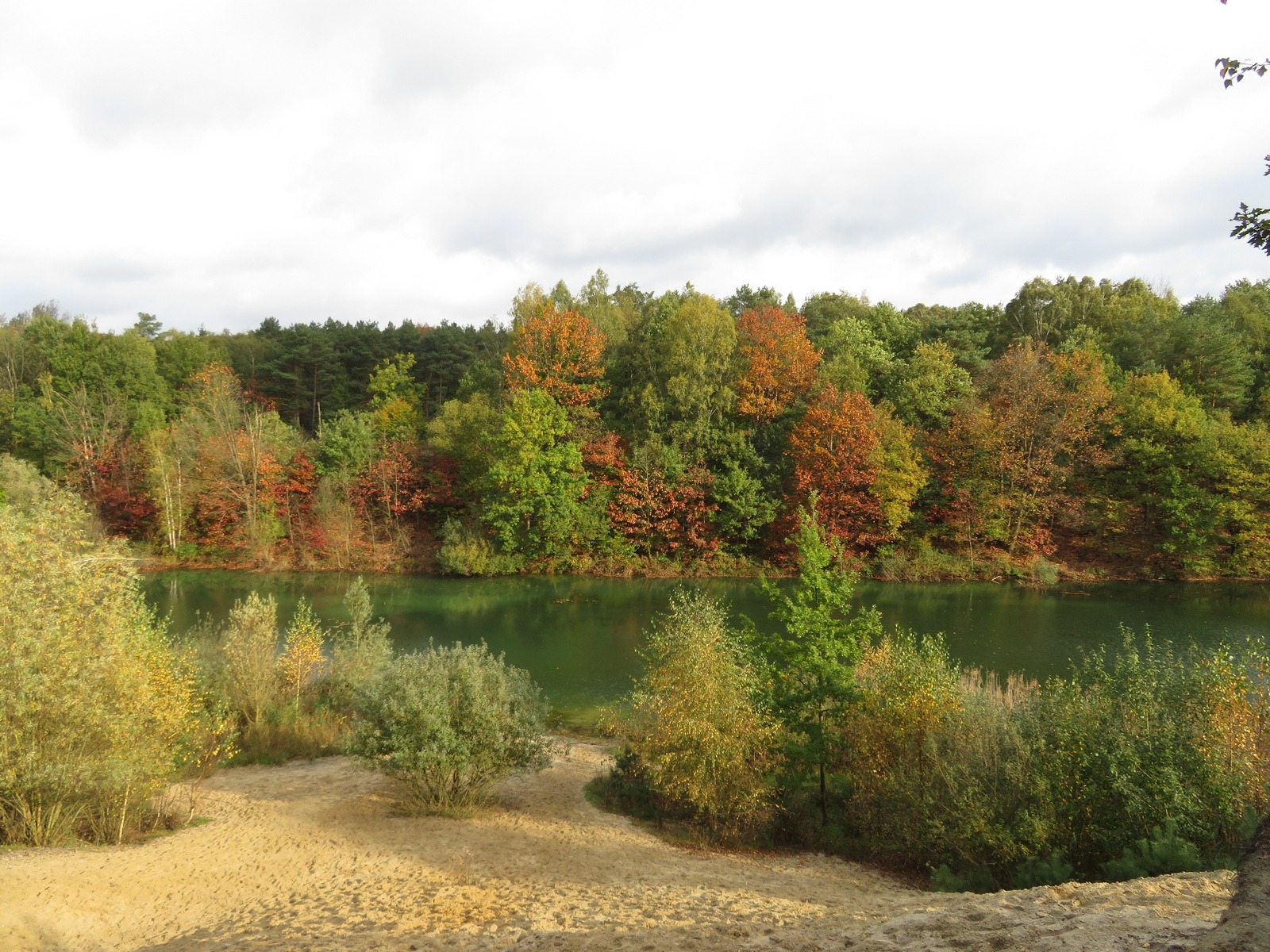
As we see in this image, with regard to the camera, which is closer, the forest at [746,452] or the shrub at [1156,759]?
the shrub at [1156,759]

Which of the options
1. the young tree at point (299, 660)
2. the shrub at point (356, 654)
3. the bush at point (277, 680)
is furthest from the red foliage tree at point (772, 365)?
the young tree at point (299, 660)

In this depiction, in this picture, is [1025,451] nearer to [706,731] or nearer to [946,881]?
[706,731]

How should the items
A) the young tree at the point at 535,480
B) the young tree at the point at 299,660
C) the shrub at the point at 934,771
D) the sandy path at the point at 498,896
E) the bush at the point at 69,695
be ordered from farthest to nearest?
the young tree at the point at 535,480, the young tree at the point at 299,660, the shrub at the point at 934,771, the bush at the point at 69,695, the sandy path at the point at 498,896

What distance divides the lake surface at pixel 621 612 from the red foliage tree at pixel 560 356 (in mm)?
10610

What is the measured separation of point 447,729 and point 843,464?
30896 mm

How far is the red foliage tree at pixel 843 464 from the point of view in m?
39.8

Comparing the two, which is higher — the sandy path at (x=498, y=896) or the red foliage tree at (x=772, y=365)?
the red foliage tree at (x=772, y=365)

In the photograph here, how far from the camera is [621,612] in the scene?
111 ft

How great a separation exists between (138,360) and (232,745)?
154 ft

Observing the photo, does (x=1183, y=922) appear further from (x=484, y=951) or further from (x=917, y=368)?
(x=917, y=368)

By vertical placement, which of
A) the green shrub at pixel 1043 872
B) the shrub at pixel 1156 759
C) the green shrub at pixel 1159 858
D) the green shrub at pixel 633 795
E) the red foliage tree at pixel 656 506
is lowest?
the green shrub at pixel 633 795

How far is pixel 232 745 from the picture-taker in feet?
58.8

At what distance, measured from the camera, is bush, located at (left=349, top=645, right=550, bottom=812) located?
1309 cm

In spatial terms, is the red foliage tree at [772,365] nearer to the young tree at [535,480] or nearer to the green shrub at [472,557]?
the young tree at [535,480]
